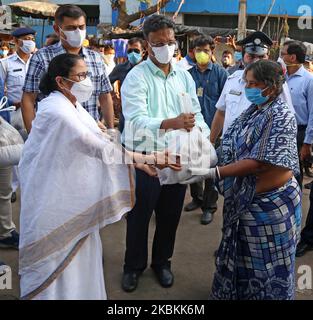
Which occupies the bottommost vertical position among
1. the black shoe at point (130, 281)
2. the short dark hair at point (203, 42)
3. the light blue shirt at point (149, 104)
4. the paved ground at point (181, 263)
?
the paved ground at point (181, 263)

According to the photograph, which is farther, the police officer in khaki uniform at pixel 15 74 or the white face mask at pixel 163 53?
the police officer in khaki uniform at pixel 15 74

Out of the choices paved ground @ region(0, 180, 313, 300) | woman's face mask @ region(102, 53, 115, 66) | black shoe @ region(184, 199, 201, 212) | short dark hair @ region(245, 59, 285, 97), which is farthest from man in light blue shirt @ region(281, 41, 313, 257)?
woman's face mask @ region(102, 53, 115, 66)

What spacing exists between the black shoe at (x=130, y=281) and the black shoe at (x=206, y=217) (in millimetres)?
1301

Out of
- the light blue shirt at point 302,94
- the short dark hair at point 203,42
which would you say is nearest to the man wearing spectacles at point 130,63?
the short dark hair at point 203,42

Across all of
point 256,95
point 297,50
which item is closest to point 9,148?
point 256,95

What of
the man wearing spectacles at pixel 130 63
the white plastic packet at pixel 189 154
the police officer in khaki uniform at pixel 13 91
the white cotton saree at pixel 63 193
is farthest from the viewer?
the man wearing spectacles at pixel 130 63

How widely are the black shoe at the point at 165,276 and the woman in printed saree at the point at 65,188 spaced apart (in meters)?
0.93

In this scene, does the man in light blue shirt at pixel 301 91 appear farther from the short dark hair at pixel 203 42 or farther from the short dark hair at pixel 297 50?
the short dark hair at pixel 203 42

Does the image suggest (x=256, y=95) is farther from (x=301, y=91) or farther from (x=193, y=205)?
(x=193, y=205)

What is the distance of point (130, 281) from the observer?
113 inches

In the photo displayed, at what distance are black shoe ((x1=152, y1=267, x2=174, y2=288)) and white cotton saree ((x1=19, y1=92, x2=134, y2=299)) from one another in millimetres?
968

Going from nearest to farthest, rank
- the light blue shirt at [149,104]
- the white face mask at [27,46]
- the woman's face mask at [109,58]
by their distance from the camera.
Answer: the light blue shirt at [149,104], the white face mask at [27,46], the woman's face mask at [109,58]

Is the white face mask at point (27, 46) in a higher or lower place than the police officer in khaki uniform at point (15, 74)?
higher

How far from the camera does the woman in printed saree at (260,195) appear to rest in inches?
81.9
